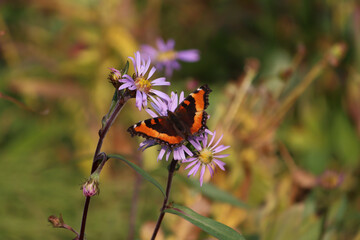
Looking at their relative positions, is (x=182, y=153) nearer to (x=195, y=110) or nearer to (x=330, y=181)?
(x=195, y=110)

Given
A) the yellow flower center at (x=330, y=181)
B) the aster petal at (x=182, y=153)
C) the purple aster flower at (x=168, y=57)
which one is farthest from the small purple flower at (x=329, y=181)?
the aster petal at (x=182, y=153)

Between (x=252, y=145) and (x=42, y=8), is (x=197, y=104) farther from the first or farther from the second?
(x=42, y=8)

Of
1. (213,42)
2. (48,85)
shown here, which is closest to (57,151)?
(48,85)

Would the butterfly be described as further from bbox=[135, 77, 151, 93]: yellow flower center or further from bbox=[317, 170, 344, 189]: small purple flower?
bbox=[317, 170, 344, 189]: small purple flower

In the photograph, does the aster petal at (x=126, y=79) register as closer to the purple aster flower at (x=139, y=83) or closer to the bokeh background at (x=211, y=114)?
the purple aster flower at (x=139, y=83)

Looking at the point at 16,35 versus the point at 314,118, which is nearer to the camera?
the point at 314,118

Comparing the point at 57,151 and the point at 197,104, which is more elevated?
the point at 57,151

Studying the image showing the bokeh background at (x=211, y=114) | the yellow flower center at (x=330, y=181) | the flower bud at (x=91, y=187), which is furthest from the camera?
the bokeh background at (x=211, y=114)
